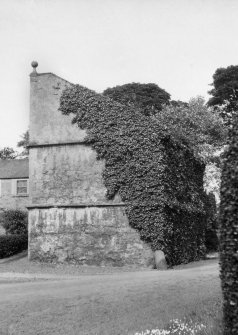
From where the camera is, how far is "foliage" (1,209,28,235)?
125 feet

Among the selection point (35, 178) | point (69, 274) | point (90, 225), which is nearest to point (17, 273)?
point (69, 274)

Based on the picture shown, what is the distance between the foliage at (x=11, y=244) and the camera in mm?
28984

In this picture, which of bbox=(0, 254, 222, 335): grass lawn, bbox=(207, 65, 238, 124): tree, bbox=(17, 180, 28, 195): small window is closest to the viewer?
bbox=(0, 254, 222, 335): grass lawn

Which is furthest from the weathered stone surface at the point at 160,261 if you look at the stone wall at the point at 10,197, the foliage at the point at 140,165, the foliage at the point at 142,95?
the foliage at the point at 142,95

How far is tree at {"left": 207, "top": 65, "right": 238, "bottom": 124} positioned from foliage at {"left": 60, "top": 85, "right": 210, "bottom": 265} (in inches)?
878

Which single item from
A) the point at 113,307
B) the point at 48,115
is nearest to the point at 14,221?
the point at 48,115

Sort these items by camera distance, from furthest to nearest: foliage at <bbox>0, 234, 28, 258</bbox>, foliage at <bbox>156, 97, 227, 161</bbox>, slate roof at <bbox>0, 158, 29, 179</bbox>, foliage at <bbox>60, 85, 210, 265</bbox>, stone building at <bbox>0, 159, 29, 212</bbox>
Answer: foliage at <bbox>156, 97, 227, 161</bbox> → slate roof at <bbox>0, 158, 29, 179</bbox> → stone building at <bbox>0, 159, 29, 212</bbox> → foliage at <bbox>0, 234, 28, 258</bbox> → foliage at <bbox>60, 85, 210, 265</bbox>

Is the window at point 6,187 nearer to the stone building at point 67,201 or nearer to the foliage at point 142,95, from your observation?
the foliage at point 142,95

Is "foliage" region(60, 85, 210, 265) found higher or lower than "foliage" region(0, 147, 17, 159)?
lower

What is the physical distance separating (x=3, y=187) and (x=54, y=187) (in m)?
19.2

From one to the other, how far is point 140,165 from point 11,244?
1102cm

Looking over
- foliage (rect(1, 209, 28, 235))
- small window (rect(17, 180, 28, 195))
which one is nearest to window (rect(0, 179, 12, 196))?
small window (rect(17, 180, 28, 195))

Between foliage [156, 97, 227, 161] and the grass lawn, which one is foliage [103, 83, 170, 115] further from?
the grass lawn

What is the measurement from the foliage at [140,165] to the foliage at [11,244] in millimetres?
8843
